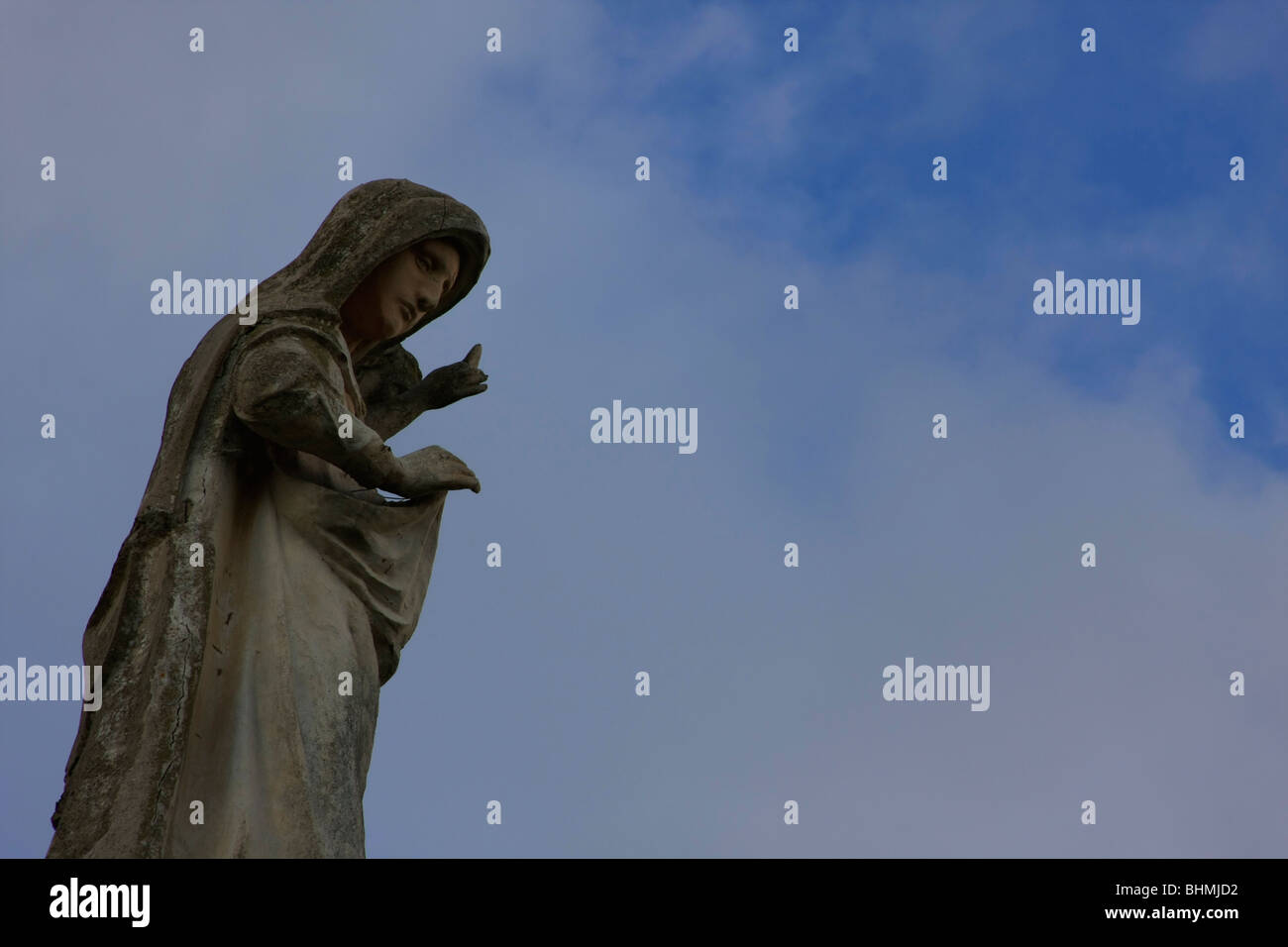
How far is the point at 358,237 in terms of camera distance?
429 inches

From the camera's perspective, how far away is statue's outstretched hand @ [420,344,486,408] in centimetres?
1199

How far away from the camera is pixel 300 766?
968cm

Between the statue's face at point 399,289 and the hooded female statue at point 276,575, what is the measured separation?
1 centimetres

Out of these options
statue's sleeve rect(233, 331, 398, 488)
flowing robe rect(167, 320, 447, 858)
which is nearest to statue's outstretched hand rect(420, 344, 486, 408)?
flowing robe rect(167, 320, 447, 858)

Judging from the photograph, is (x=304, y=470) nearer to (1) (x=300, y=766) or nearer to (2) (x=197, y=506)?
(2) (x=197, y=506)

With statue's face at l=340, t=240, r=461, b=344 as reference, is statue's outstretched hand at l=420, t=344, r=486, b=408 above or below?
below

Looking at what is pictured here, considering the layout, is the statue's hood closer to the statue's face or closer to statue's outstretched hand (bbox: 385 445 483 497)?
the statue's face

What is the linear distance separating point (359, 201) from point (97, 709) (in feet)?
9.96

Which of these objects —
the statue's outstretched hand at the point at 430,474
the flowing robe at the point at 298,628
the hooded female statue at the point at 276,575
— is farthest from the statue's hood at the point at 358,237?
the statue's outstretched hand at the point at 430,474

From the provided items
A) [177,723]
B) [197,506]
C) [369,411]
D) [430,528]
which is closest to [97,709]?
[177,723]

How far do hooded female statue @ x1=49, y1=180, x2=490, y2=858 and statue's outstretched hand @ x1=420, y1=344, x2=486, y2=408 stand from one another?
62 cm

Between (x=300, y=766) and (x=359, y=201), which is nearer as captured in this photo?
(x=300, y=766)

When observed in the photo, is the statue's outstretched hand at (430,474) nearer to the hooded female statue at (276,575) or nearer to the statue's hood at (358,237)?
the hooded female statue at (276,575)

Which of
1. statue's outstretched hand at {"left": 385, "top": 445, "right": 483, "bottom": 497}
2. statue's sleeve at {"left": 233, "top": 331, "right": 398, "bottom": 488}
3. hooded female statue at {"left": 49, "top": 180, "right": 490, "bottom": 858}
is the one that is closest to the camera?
hooded female statue at {"left": 49, "top": 180, "right": 490, "bottom": 858}
